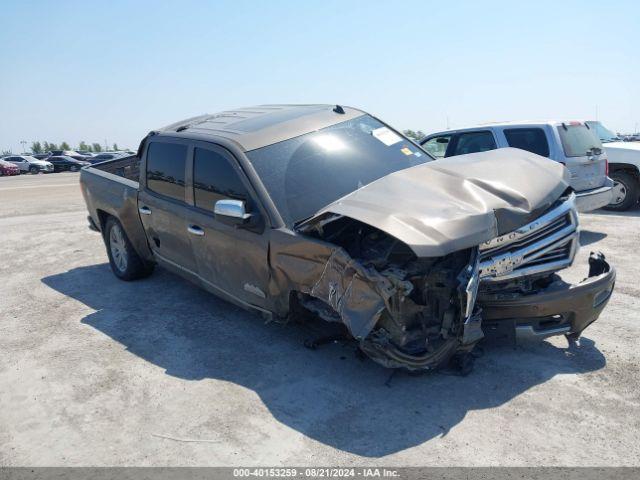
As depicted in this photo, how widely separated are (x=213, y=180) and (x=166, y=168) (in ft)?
3.11

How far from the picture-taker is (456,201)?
3.50m

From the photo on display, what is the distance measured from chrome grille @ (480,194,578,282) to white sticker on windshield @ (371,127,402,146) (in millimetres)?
1712

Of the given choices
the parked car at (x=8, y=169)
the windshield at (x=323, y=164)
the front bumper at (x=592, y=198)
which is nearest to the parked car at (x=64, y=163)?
the parked car at (x=8, y=169)

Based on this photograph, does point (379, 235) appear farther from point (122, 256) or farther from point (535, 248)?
point (122, 256)

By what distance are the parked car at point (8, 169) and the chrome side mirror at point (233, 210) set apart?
42277 millimetres

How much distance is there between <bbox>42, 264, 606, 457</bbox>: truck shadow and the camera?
10.8 ft

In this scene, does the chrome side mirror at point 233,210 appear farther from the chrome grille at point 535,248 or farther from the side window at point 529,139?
the side window at point 529,139

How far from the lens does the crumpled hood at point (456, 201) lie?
3.17 meters

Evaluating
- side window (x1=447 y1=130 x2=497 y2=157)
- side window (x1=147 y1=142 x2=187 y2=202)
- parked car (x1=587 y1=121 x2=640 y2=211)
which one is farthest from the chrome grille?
parked car (x1=587 y1=121 x2=640 y2=211)

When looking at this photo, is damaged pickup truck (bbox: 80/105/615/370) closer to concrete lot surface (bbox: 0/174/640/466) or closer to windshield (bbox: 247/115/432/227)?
windshield (bbox: 247/115/432/227)

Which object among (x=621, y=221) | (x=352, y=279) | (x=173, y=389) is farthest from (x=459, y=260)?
(x=621, y=221)

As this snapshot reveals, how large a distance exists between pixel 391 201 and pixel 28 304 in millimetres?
4571

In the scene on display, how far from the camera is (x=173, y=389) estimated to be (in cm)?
390

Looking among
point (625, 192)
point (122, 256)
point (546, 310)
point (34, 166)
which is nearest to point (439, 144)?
point (625, 192)
